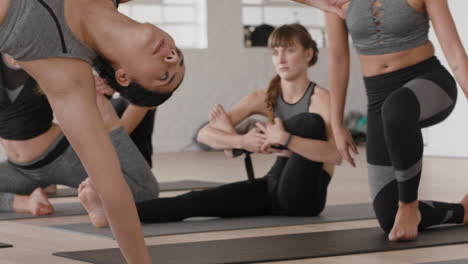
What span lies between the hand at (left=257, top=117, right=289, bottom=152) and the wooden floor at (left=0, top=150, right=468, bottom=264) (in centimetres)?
34

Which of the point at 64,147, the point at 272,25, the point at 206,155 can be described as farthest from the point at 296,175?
the point at 272,25

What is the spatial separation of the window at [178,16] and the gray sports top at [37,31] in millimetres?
6581

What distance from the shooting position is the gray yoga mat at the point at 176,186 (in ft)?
15.1

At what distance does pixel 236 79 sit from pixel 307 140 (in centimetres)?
562

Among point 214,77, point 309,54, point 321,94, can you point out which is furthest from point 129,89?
point 214,77

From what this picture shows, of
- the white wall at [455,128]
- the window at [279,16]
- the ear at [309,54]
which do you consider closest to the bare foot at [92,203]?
the ear at [309,54]

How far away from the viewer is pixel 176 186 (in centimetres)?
489

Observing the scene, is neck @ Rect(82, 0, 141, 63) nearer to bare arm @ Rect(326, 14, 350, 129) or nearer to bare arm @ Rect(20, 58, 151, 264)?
bare arm @ Rect(20, 58, 151, 264)

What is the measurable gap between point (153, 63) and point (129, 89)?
0.33 feet

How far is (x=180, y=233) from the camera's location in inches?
122

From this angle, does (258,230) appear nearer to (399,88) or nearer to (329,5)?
(399,88)

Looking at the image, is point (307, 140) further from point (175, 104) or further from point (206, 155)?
point (175, 104)

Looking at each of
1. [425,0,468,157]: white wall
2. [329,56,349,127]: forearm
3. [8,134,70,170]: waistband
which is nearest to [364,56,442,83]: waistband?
[329,56,349,127]: forearm

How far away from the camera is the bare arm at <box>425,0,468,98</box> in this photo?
8.41ft
